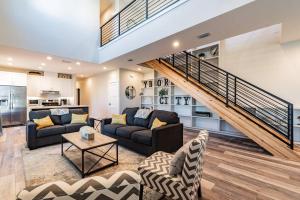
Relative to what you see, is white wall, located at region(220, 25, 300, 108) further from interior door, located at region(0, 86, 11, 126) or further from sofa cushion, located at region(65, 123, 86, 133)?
interior door, located at region(0, 86, 11, 126)

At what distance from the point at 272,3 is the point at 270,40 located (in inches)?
105

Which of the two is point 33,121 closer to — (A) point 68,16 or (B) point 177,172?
(A) point 68,16

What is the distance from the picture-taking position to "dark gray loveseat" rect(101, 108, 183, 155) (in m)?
3.05

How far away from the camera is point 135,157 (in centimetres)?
314

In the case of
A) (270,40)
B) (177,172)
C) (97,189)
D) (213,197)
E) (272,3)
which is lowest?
(213,197)

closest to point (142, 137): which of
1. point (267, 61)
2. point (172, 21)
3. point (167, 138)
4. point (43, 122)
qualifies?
point (167, 138)

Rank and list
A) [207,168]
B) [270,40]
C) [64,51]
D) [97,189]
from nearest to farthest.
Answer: [97,189]
[207,168]
[270,40]
[64,51]

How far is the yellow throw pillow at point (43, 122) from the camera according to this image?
3.84 meters

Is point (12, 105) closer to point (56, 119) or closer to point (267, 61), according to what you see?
point (56, 119)

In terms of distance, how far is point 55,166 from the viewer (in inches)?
106

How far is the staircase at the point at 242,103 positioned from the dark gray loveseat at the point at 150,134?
4.55 ft

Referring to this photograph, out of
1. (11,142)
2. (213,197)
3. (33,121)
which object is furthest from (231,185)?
(11,142)

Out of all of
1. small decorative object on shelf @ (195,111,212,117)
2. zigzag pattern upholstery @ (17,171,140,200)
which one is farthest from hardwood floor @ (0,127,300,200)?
small decorative object on shelf @ (195,111,212,117)

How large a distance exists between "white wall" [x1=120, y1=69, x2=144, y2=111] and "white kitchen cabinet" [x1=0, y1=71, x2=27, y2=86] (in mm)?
4055
